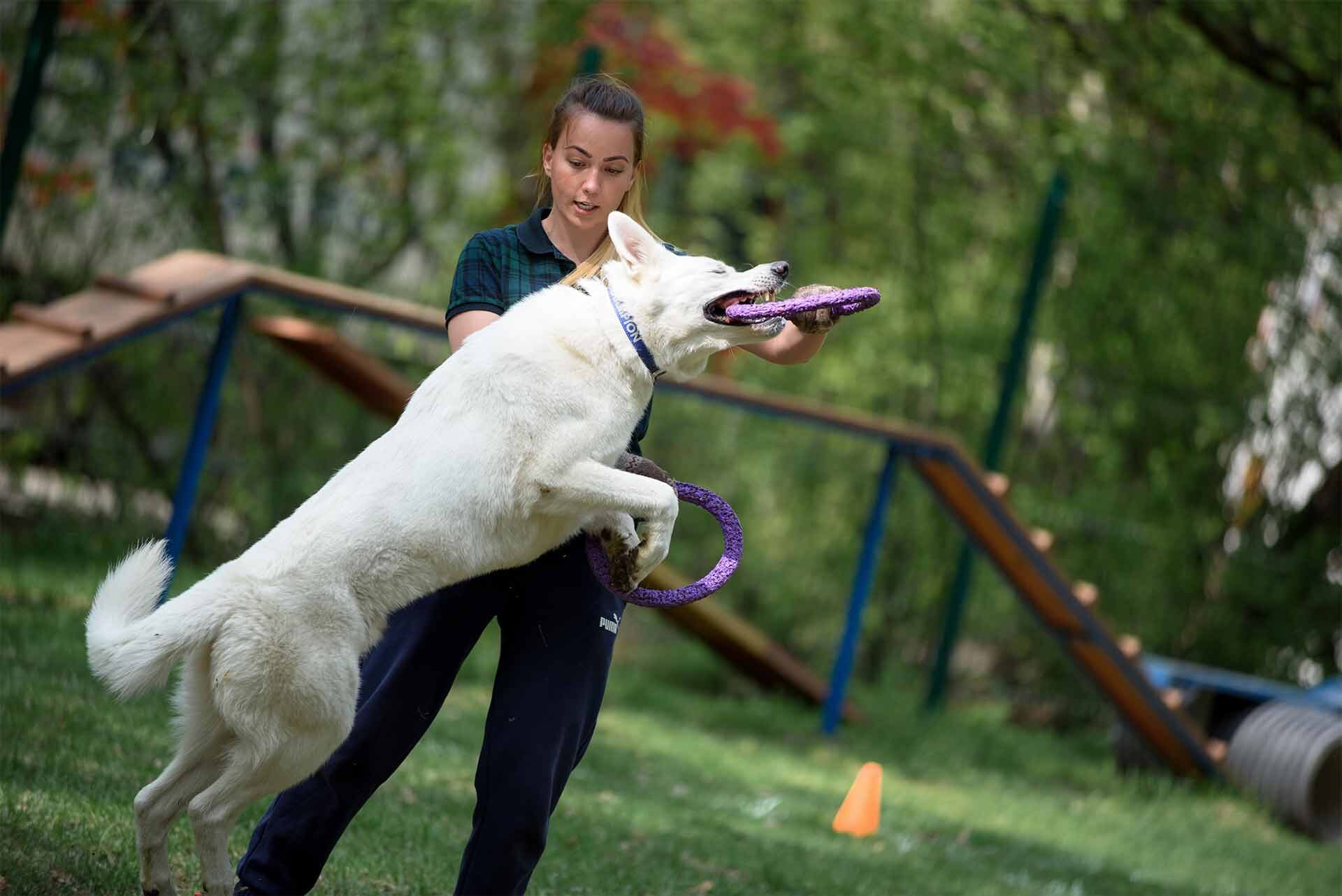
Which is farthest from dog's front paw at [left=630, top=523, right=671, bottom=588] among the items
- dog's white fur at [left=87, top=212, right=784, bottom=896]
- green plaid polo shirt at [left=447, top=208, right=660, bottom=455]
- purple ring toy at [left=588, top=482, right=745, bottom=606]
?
green plaid polo shirt at [left=447, top=208, right=660, bottom=455]

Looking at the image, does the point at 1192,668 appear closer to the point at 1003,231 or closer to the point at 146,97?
the point at 1003,231

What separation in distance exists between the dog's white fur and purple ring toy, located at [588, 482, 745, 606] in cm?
9

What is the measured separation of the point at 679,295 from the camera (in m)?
3.09

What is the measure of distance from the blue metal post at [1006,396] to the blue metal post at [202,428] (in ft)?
17.4

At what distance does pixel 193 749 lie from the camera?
293 cm

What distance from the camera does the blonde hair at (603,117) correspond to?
10.7ft

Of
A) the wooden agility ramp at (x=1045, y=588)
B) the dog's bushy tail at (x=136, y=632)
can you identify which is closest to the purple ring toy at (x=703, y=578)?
the dog's bushy tail at (x=136, y=632)

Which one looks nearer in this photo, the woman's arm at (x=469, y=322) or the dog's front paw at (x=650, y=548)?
the dog's front paw at (x=650, y=548)

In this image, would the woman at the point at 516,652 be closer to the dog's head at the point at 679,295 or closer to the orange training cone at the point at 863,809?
the dog's head at the point at 679,295

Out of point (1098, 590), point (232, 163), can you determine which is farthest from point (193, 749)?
point (1098, 590)

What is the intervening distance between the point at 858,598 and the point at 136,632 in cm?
555

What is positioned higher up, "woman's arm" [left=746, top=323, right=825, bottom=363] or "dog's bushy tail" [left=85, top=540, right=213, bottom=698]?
"woman's arm" [left=746, top=323, right=825, bottom=363]

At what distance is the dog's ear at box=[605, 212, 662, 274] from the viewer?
3078 millimetres

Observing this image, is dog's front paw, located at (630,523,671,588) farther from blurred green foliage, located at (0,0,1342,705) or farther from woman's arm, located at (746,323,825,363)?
blurred green foliage, located at (0,0,1342,705)
